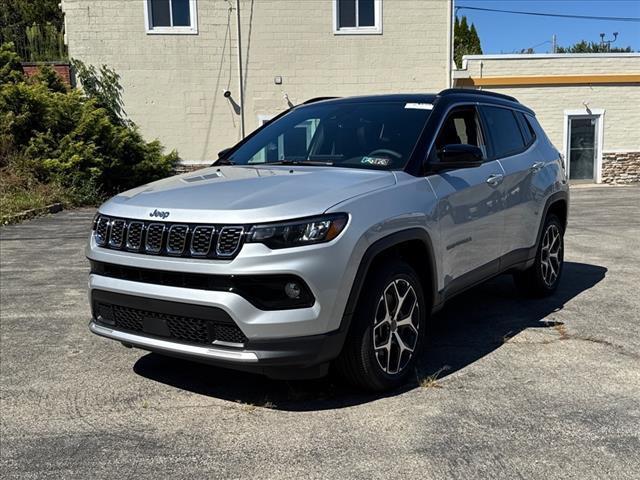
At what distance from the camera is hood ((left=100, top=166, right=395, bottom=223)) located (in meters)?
3.35

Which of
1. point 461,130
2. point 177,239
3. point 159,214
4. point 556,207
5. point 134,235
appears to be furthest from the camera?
point 556,207

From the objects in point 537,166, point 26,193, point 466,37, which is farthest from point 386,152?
point 466,37

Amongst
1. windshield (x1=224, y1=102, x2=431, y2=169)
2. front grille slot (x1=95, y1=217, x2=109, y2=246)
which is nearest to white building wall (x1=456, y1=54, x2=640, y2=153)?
windshield (x1=224, y1=102, x2=431, y2=169)

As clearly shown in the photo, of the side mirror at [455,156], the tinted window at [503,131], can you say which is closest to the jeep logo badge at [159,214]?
the side mirror at [455,156]

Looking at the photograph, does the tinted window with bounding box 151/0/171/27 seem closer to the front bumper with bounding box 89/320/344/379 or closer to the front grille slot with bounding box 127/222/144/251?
the front grille slot with bounding box 127/222/144/251

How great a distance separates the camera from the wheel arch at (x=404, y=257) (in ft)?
11.5

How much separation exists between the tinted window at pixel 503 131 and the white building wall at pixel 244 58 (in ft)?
43.7

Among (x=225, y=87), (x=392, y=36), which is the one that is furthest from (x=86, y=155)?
(x=392, y=36)

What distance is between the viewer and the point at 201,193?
3.72m

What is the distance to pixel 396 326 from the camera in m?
3.95

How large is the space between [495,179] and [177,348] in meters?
2.87

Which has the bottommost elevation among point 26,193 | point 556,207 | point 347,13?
point 26,193

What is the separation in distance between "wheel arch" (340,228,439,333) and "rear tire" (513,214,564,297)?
210 cm

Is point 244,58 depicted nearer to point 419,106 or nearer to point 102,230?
point 419,106
